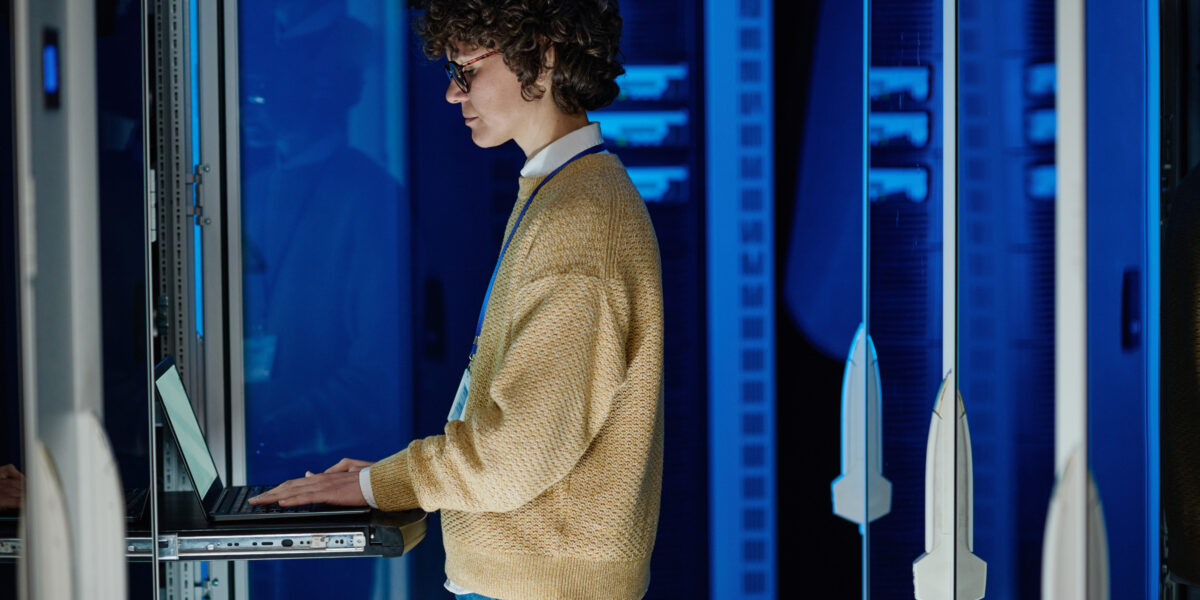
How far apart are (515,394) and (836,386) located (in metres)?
1.32

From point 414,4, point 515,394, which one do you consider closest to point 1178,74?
point 515,394

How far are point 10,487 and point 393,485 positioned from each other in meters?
0.55

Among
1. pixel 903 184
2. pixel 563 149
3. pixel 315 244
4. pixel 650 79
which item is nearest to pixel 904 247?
pixel 903 184

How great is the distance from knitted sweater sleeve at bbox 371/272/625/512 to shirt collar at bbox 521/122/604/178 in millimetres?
211

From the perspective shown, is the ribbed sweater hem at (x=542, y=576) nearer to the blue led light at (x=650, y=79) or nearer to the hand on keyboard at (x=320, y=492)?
the hand on keyboard at (x=320, y=492)

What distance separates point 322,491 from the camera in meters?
1.43

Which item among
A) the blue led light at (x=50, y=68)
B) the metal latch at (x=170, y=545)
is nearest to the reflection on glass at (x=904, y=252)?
the metal latch at (x=170, y=545)

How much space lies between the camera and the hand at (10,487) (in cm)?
87

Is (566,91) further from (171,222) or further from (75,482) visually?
(171,222)

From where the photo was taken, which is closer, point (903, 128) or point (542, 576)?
point (542, 576)

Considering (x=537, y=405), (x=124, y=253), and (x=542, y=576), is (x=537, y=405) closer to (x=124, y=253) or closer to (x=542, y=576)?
(x=542, y=576)

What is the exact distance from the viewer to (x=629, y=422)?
1.34 metres

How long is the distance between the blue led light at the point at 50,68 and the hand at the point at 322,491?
2.29ft

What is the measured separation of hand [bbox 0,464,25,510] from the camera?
34.3 inches
